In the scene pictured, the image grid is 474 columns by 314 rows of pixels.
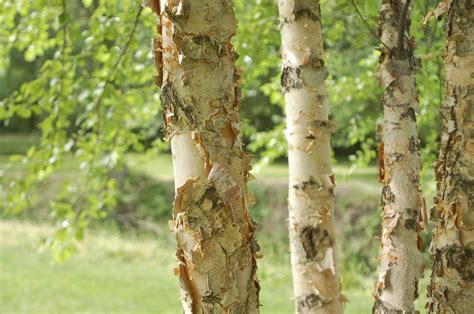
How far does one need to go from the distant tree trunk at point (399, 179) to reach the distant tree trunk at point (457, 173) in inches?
18.1

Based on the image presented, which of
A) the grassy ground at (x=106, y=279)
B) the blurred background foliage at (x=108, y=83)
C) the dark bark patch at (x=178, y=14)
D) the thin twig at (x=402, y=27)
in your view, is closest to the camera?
the dark bark patch at (x=178, y=14)

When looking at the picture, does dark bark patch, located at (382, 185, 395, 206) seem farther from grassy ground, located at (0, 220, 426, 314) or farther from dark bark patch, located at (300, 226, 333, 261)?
grassy ground, located at (0, 220, 426, 314)

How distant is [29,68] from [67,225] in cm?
2131

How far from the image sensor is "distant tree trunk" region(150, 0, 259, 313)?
1.62 m

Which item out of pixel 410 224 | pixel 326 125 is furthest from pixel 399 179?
pixel 326 125

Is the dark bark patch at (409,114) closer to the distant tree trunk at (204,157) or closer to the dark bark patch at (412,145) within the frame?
the dark bark patch at (412,145)

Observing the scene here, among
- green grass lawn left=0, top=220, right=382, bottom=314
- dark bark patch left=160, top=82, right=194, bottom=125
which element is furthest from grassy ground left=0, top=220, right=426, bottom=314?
dark bark patch left=160, top=82, right=194, bottom=125

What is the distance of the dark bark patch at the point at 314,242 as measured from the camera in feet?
9.00

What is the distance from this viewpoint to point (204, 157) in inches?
63.9

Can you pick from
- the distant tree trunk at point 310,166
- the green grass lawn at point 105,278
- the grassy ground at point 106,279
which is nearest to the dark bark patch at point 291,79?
the distant tree trunk at point 310,166

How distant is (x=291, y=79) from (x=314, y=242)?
2.28ft

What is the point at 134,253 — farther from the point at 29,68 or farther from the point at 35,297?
the point at 29,68

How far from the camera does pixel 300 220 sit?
2.75m

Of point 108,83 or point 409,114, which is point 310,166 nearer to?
point 409,114
